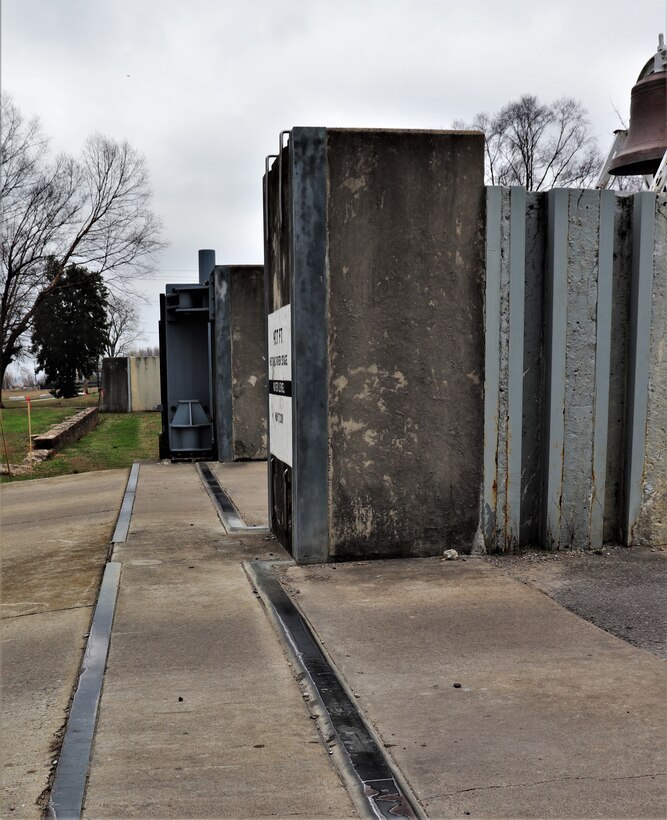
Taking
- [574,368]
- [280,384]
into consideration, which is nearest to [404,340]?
[280,384]

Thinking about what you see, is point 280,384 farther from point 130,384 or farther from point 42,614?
point 130,384

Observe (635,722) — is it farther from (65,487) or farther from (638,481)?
(65,487)

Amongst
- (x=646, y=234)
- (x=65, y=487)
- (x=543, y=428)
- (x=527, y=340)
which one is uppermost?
(x=646, y=234)

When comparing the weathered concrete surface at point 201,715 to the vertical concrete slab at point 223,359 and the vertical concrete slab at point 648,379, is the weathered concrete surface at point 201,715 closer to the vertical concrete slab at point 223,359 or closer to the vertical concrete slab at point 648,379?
the vertical concrete slab at point 648,379

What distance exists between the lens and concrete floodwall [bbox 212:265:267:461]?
13094mm

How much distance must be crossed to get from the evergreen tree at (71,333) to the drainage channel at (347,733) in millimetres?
42596

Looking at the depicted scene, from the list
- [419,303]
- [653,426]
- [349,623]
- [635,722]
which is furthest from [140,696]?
[653,426]

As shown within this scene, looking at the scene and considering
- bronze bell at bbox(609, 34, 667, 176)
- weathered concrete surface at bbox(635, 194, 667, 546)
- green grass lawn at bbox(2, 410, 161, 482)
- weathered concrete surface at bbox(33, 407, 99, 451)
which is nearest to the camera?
weathered concrete surface at bbox(635, 194, 667, 546)

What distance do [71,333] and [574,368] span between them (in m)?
44.1

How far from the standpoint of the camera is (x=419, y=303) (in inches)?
241

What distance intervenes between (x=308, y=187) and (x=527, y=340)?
2012 millimetres

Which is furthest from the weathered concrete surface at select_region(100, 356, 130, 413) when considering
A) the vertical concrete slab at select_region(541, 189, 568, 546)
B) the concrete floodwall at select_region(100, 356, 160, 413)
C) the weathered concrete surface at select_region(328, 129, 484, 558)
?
the vertical concrete slab at select_region(541, 189, 568, 546)

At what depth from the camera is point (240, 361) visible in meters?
13.2

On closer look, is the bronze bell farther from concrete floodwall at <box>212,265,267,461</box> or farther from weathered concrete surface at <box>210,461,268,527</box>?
concrete floodwall at <box>212,265,267,461</box>
